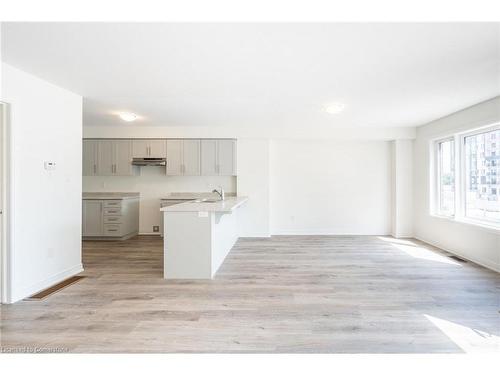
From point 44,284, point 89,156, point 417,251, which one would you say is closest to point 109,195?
point 89,156

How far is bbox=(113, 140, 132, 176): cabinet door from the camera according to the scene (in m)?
6.88

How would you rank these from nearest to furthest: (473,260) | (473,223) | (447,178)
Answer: (473,260) < (473,223) < (447,178)

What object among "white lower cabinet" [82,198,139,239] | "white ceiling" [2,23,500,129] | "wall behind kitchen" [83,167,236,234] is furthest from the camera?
"wall behind kitchen" [83,167,236,234]

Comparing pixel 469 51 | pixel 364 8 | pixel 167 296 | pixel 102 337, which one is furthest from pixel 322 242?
pixel 364 8

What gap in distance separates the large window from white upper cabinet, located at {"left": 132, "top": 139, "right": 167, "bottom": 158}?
562 cm

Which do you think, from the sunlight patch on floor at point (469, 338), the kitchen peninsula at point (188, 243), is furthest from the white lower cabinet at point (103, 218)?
the sunlight patch on floor at point (469, 338)

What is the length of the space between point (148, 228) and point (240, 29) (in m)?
5.85

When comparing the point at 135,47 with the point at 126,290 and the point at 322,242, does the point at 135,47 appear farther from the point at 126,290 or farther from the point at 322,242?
the point at 322,242

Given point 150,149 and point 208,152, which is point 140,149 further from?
point 208,152

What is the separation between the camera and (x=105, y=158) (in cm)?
689

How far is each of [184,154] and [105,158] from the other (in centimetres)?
176

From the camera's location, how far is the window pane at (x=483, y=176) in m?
4.53

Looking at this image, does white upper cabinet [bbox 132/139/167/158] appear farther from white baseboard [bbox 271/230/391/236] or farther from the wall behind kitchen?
white baseboard [bbox 271/230/391/236]

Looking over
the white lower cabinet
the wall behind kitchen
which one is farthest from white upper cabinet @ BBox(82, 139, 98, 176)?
the white lower cabinet
